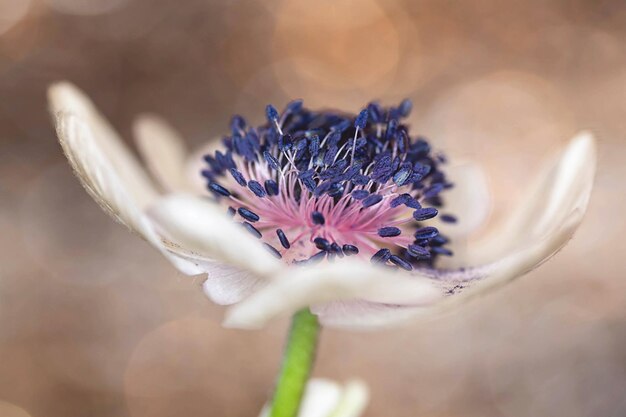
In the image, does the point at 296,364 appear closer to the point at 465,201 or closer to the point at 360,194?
the point at 360,194

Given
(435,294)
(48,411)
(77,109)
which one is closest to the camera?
(435,294)

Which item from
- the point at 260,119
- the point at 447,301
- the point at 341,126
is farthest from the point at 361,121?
the point at 260,119

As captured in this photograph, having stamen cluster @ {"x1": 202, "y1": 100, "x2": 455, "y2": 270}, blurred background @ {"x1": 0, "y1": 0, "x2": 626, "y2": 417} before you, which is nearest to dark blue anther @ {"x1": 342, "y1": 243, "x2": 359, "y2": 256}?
stamen cluster @ {"x1": 202, "y1": 100, "x2": 455, "y2": 270}

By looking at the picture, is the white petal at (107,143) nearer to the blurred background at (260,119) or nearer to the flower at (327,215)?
the flower at (327,215)

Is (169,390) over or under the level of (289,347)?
over

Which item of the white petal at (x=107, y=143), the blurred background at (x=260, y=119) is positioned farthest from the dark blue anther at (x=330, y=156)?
the blurred background at (x=260, y=119)

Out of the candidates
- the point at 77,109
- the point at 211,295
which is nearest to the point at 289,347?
the point at 211,295

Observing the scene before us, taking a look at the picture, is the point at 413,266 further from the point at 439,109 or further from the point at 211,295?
the point at 439,109
